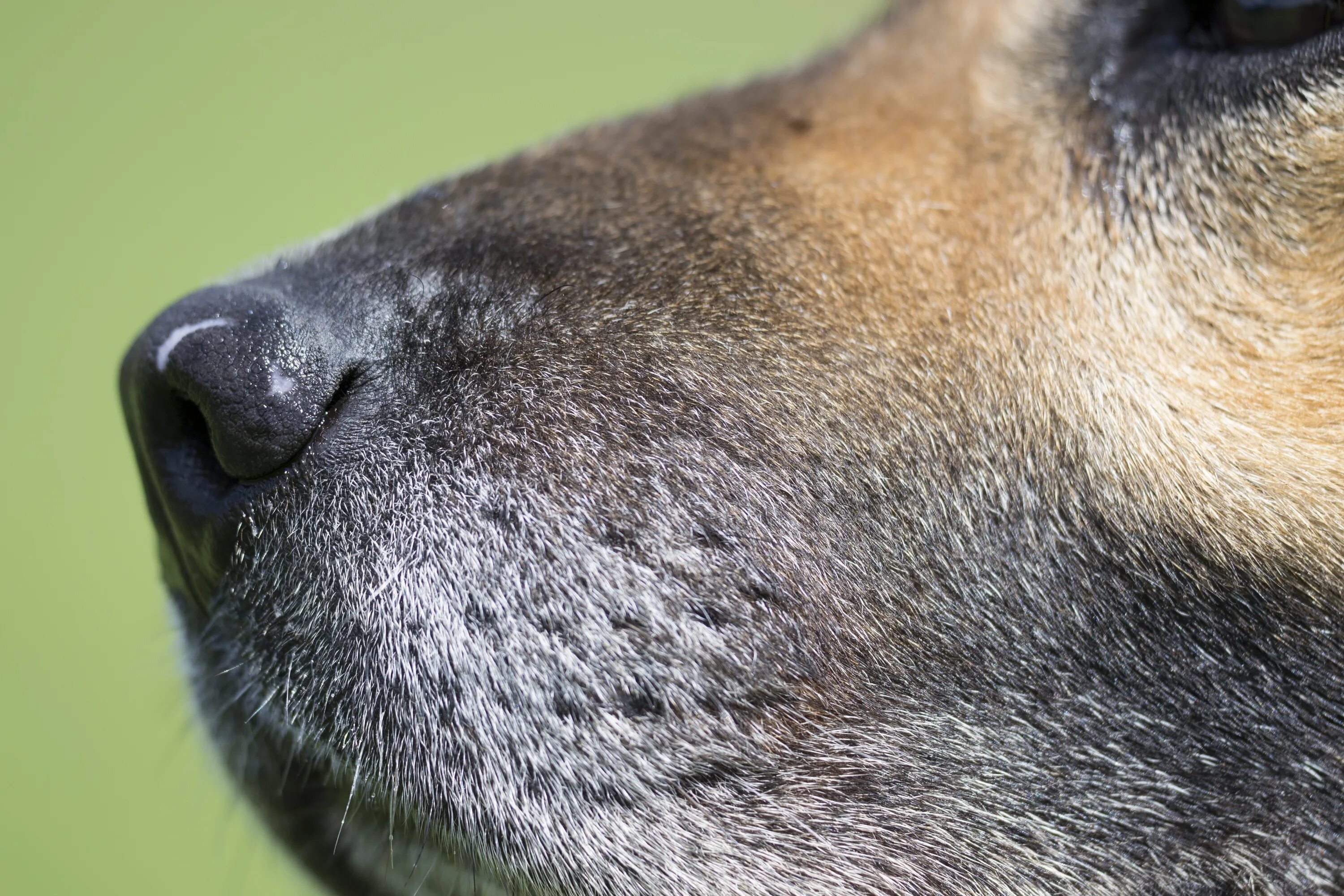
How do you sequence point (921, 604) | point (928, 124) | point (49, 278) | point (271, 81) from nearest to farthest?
point (921, 604) → point (928, 124) → point (49, 278) → point (271, 81)

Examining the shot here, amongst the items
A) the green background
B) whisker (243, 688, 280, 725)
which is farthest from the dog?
the green background

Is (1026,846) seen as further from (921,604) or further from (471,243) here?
(471,243)

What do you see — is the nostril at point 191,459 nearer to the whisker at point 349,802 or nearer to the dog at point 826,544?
the dog at point 826,544

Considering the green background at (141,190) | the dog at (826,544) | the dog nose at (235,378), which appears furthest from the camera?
the green background at (141,190)

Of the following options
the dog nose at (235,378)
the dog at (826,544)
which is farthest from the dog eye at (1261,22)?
the dog nose at (235,378)

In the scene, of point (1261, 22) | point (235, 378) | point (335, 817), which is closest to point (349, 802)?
point (335, 817)

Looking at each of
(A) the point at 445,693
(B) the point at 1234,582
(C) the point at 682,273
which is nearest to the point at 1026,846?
(B) the point at 1234,582
